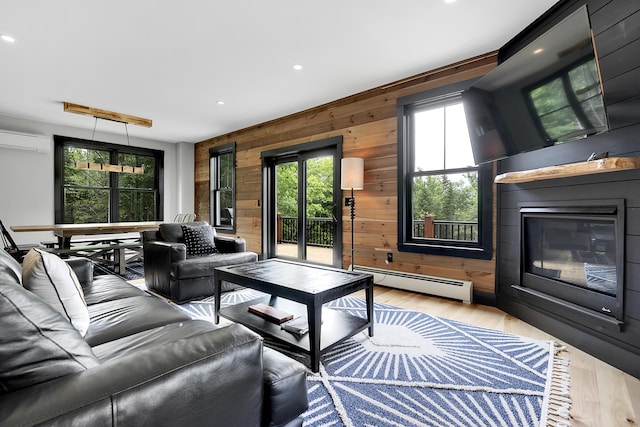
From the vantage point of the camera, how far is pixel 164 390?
0.81m

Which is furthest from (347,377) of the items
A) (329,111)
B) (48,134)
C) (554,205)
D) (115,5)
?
(48,134)

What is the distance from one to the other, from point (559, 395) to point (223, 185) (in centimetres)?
614

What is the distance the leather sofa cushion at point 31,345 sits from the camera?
0.74 meters

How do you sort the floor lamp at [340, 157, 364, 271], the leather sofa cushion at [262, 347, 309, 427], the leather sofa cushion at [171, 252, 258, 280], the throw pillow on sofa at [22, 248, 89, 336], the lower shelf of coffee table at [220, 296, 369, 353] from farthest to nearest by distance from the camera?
the floor lamp at [340, 157, 364, 271]
the leather sofa cushion at [171, 252, 258, 280]
the lower shelf of coffee table at [220, 296, 369, 353]
the throw pillow on sofa at [22, 248, 89, 336]
the leather sofa cushion at [262, 347, 309, 427]

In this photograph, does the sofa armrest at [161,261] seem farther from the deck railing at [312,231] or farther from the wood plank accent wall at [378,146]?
the deck railing at [312,231]

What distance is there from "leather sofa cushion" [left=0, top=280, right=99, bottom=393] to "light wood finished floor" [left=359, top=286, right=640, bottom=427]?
2.03m

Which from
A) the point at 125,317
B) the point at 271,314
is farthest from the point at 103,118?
the point at 271,314

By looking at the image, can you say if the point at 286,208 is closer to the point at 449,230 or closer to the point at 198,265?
the point at 198,265

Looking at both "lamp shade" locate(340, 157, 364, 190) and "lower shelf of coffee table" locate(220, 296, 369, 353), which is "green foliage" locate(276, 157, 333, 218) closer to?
"lamp shade" locate(340, 157, 364, 190)

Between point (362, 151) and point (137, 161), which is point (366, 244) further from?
point (137, 161)

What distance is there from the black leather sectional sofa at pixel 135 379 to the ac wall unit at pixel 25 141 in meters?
5.75

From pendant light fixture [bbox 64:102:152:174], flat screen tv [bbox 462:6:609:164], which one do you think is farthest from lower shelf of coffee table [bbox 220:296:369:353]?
pendant light fixture [bbox 64:102:152:174]

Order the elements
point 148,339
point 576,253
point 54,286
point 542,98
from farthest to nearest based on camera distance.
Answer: point 576,253 < point 542,98 < point 148,339 < point 54,286

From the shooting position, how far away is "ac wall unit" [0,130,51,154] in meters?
4.92
